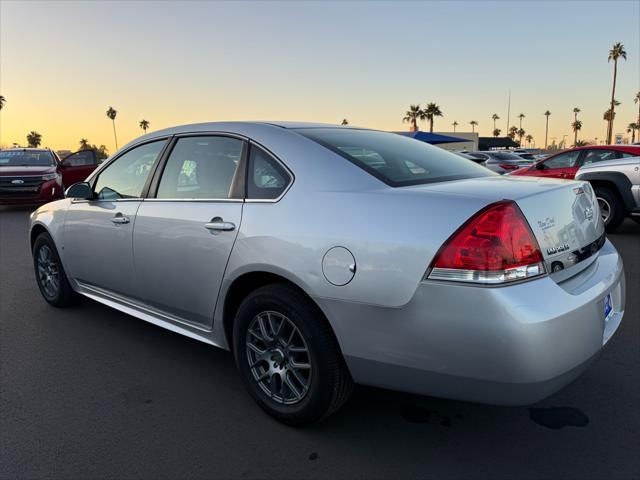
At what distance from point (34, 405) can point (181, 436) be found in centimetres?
100

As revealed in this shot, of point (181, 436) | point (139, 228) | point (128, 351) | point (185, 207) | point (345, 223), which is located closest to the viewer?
point (345, 223)

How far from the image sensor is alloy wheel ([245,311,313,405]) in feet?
8.11

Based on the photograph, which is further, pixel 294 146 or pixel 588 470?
pixel 294 146

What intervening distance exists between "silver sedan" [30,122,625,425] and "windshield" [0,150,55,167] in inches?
448

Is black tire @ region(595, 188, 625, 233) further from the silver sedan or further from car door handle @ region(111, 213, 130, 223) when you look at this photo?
car door handle @ region(111, 213, 130, 223)

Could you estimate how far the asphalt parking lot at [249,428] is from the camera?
7.37 feet

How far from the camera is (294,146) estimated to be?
8.52ft

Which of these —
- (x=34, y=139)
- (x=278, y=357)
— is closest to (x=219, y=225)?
(x=278, y=357)

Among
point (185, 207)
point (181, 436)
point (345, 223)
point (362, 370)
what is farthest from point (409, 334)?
point (185, 207)

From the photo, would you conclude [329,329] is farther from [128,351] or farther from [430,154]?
[128,351]

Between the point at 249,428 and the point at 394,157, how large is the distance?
5.49 feet

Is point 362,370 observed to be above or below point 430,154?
below

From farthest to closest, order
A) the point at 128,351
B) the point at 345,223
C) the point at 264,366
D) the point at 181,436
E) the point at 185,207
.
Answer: the point at 128,351 → the point at 185,207 → the point at 264,366 → the point at 181,436 → the point at 345,223

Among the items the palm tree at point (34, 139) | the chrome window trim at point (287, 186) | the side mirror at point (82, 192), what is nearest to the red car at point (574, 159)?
the chrome window trim at point (287, 186)
